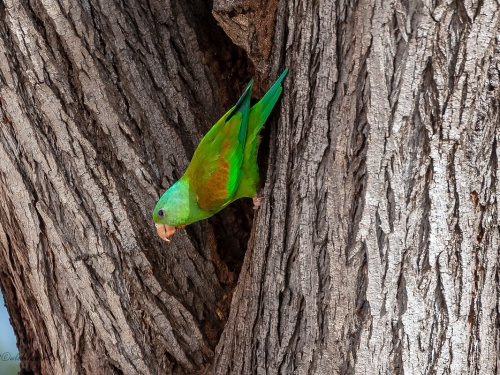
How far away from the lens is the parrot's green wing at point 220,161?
10.4ft

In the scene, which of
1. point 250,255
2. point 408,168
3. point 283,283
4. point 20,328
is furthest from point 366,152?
point 20,328

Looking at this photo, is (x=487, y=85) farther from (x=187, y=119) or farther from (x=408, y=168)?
(x=187, y=119)

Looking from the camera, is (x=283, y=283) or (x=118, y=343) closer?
(x=283, y=283)

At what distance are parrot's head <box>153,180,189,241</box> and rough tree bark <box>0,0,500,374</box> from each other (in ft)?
0.22

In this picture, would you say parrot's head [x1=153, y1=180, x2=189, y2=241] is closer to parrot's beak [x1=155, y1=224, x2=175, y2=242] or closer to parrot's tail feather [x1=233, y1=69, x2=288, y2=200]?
parrot's beak [x1=155, y1=224, x2=175, y2=242]

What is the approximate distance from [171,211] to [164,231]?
124 millimetres

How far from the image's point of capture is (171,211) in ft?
9.86

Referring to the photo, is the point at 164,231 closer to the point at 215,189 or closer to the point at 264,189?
the point at 215,189

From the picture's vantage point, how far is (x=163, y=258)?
119 inches

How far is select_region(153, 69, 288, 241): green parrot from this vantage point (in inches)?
122

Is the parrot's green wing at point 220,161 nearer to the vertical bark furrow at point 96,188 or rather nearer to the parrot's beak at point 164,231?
the vertical bark furrow at point 96,188

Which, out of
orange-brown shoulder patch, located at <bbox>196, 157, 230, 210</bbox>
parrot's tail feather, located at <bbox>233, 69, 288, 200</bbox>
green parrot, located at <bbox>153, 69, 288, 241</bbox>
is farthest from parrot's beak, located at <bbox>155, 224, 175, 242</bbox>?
parrot's tail feather, located at <bbox>233, 69, 288, 200</bbox>

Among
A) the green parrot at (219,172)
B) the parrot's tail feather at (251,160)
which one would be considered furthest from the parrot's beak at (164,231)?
the parrot's tail feather at (251,160)

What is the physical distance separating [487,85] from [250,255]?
4.70 feet
